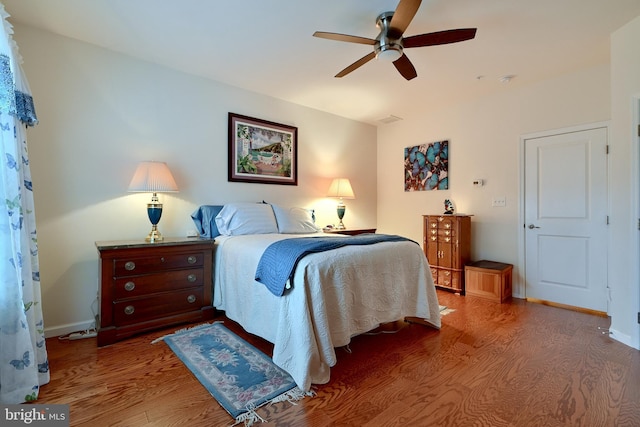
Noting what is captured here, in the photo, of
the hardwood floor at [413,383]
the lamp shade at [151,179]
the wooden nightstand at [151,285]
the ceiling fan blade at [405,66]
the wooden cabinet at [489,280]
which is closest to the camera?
the hardwood floor at [413,383]

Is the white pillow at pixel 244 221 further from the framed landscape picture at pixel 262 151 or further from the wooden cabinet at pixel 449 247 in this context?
the wooden cabinet at pixel 449 247

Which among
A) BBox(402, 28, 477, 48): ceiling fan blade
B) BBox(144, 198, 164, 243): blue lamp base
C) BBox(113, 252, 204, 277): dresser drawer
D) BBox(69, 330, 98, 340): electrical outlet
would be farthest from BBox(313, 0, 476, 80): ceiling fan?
BBox(69, 330, 98, 340): electrical outlet

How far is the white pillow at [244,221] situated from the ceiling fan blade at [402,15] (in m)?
2.05

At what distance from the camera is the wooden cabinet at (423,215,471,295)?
12.5 feet

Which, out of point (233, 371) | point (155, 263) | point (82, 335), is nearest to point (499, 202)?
point (233, 371)

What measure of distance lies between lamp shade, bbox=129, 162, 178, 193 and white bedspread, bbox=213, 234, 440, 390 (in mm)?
720

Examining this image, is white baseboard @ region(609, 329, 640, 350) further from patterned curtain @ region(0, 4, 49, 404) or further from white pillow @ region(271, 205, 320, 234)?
patterned curtain @ region(0, 4, 49, 404)

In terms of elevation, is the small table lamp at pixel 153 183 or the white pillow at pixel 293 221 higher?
the small table lamp at pixel 153 183

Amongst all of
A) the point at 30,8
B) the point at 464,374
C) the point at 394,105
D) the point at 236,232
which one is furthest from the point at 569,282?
the point at 30,8

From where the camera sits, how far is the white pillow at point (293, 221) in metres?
3.33

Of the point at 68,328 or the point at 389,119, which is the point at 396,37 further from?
the point at 68,328

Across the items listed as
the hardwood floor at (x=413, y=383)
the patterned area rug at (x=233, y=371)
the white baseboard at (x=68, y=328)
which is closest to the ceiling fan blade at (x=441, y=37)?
the hardwood floor at (x=413, y=383)

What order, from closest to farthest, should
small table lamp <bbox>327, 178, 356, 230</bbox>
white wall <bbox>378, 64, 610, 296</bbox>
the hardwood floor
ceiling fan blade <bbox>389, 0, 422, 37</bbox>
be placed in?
the hardwood floor, ceiling fan blade <bbox>389, 0, 422, 37</bbox>, white wall <bbox>378, 64, 610, 296</bbox>, small table lamp <bbox>327, 178, 356, 230</bbox>

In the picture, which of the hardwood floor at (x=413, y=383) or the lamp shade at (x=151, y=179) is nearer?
the hardwood floor at (x=413, y=383)
